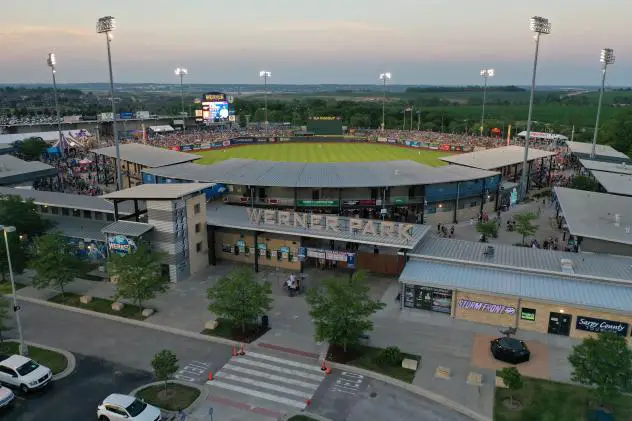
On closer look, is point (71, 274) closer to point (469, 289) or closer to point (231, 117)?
point (469, 289)

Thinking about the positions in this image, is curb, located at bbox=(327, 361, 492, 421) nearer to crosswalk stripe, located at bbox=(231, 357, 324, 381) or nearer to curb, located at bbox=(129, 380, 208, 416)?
crosswalk stripe, located at bbox=(231, 357, 324, 381)

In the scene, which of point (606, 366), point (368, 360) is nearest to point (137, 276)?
point (368, 360)

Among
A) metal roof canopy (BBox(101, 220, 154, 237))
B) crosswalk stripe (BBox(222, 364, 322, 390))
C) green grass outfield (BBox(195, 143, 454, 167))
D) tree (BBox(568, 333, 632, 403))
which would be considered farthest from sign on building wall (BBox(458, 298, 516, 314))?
green grass outfield (BBox(195, 143, 454, 167))

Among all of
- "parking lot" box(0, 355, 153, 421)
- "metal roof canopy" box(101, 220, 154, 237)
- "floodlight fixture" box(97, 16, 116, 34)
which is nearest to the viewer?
"parking lot" box(0, 355, 153, 421)

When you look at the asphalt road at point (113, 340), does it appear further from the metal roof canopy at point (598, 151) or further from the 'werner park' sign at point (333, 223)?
the metal roof canopy at point (598, 151)

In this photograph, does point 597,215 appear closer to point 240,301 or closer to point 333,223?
point 333,223

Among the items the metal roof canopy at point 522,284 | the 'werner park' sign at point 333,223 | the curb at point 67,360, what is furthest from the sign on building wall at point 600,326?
the curb at point 67,360
